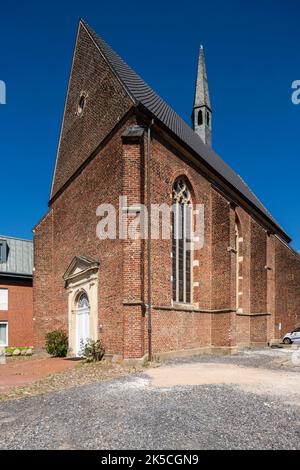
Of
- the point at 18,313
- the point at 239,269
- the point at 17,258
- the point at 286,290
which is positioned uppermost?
the point at 17,258

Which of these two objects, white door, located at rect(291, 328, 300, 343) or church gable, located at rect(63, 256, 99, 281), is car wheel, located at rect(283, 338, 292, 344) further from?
church gable, located at rect(63, 256, 99, 281)

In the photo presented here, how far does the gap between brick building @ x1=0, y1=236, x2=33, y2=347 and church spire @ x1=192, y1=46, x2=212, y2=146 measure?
18.3m

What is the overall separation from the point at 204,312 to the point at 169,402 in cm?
1003

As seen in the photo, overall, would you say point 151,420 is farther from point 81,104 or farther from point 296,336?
point 296,336

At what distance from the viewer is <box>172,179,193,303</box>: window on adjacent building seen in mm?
15797

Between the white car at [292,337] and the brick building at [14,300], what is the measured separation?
17.9m

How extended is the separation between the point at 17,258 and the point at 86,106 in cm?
1623

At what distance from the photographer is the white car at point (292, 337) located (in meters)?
23.7

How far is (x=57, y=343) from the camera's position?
55.2ft

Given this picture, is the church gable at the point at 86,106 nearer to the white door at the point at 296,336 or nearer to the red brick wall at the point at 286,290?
the red brick wall at the point at 286,290

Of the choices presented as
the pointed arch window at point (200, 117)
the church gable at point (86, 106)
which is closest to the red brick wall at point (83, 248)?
the church gable at point (86, 106)

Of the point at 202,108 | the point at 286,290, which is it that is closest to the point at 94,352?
the point at 286,290
